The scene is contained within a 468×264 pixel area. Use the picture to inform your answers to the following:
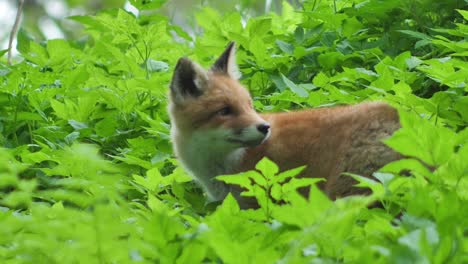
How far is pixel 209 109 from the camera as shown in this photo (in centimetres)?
647

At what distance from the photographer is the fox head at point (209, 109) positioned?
629 cm

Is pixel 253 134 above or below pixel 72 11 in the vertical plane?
above

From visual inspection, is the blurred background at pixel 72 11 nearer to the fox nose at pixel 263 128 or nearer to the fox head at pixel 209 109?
the fox head at pixel 209 109

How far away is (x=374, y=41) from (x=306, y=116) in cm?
203

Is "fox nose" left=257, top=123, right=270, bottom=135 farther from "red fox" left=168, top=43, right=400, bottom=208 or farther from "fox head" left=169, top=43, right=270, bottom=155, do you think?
"fox head" left=169, top=43, right=270, bottom=155

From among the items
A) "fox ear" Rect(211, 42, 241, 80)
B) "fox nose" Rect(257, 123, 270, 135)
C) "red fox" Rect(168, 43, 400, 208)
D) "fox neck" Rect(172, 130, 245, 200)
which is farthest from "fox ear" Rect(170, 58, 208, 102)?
"fox nose" Rect(257, 123, 270, 135)

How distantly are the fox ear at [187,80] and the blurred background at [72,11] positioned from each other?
11.2ft

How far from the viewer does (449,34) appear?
745 cm

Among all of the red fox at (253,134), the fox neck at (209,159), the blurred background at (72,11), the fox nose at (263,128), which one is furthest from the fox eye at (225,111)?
the blurred background at (72,11)

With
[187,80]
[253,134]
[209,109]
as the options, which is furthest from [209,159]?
[187,80]

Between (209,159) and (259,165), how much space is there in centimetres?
227

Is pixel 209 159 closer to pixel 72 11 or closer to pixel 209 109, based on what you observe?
pixel 209 109

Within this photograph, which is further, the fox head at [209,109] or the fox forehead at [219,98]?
the fox forehead at [219,98]

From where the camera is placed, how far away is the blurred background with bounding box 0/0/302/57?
11.0 m
